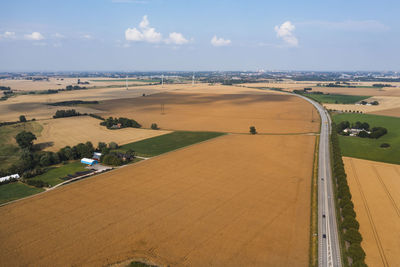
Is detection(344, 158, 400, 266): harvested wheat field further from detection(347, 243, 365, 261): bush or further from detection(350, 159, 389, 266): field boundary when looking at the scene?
detection(347, 243, 365, 261): bush

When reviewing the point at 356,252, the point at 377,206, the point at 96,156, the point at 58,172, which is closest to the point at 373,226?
the point at 377,206

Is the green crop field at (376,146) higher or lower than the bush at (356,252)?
higher

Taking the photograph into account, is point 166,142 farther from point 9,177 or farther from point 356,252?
point 356,252

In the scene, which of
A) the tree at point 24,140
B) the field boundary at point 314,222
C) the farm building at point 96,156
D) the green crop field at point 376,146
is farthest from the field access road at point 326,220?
the tree at point 24,140

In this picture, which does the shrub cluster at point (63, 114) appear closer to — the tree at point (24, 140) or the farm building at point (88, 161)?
the tree at point (24, 140)

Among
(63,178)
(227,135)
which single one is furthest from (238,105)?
(63,178)

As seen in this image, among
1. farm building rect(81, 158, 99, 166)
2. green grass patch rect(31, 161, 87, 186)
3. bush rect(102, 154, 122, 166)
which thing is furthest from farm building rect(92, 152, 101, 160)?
bush rect(102, 154, 122, 166)
